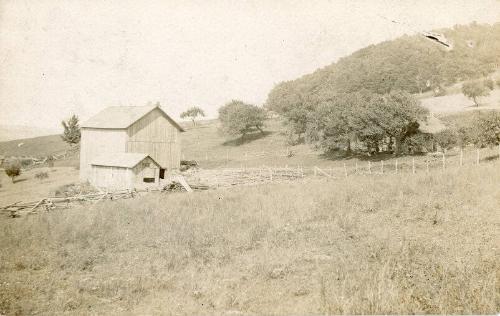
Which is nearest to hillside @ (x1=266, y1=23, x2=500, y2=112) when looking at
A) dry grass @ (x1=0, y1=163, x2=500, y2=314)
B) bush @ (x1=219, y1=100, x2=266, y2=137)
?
bush @ (x1=219, y1=100, x2=266, y2=137)

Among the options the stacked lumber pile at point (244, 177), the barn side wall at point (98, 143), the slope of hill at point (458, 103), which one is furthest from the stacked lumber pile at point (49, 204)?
the slope of hill at point (458, 103)

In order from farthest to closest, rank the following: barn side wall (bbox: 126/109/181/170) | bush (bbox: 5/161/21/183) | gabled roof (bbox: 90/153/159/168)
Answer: bush (bbox: 5/161/21/183) < barn side wall (bbox: 126/109/181/170) < gabled roof (bbox: 90/153/159/168)

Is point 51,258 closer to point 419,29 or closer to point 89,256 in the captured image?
point 89,256

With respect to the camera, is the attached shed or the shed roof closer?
the attached shed

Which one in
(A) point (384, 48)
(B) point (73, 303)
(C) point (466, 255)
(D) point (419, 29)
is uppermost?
(A) point (384, 48)

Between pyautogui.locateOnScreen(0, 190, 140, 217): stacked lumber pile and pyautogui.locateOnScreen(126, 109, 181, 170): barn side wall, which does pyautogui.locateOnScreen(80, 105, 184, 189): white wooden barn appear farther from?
pyautogui.locateOnScreen(0, 190, 140, 217): stacked lumber pile

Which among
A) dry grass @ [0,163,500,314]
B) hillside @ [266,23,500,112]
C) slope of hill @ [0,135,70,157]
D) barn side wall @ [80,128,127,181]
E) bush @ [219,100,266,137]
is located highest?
hillside @ [266,23,500,112]

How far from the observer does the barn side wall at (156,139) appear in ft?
112

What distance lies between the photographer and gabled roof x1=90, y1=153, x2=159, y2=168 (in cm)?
3086

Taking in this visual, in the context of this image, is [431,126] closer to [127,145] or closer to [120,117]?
[127,145]

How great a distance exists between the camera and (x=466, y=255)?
7.88 meters

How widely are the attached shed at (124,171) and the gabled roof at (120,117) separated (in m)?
3.06

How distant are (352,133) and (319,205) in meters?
31.8

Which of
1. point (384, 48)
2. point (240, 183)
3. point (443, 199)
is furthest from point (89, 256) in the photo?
point (384, 48)
